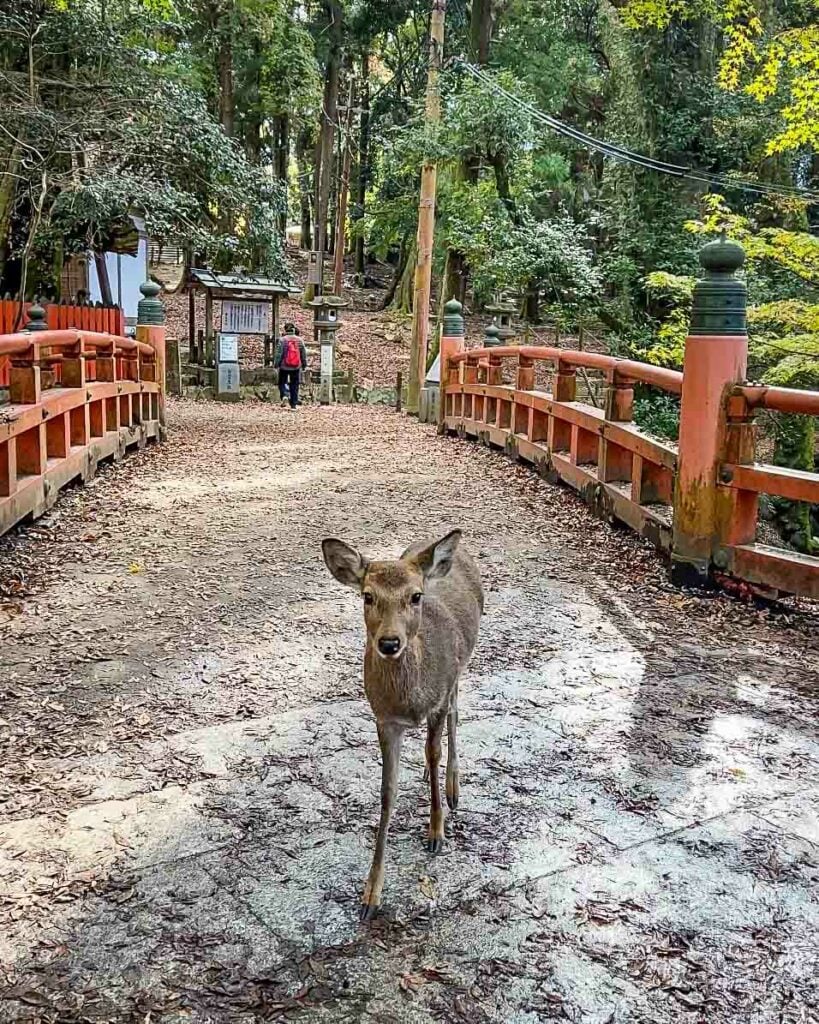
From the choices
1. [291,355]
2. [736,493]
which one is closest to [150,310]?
[291,355]

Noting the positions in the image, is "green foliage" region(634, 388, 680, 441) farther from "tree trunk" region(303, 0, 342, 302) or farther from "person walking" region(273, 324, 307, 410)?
"tree trunk" region(303, 0, 342, 302)

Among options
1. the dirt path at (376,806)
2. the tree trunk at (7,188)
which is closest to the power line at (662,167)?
the tree trunk at (7,188)

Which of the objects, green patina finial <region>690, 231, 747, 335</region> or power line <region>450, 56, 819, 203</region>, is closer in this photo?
green patina finial <region>690, 231, 747, 335</region>

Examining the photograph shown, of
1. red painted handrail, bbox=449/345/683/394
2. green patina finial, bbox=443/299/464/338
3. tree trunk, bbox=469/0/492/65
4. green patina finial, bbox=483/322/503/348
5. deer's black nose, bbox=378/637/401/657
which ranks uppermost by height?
tree trunk, bbox=469/0/492/65

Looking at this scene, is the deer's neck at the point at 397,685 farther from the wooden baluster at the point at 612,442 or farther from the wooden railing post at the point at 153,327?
the wooden railing post at the point at 153,327

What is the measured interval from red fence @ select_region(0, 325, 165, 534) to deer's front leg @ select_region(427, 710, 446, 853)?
4275 millimetres

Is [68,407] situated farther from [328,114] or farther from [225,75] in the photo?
[328,114]

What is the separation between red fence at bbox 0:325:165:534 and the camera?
21.7 ft

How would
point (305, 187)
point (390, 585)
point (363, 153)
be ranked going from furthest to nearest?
point (305, 187) → point (363, 153) → point (390, 585)

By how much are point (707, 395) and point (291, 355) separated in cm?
1450

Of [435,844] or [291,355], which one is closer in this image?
[435,844]

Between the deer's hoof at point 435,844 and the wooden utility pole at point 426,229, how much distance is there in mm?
15303

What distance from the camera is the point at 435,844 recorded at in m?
3.01

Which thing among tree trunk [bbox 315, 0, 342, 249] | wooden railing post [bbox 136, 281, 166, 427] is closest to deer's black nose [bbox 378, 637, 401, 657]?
wooden railing post [bbox 136, 281, 166, 427]
